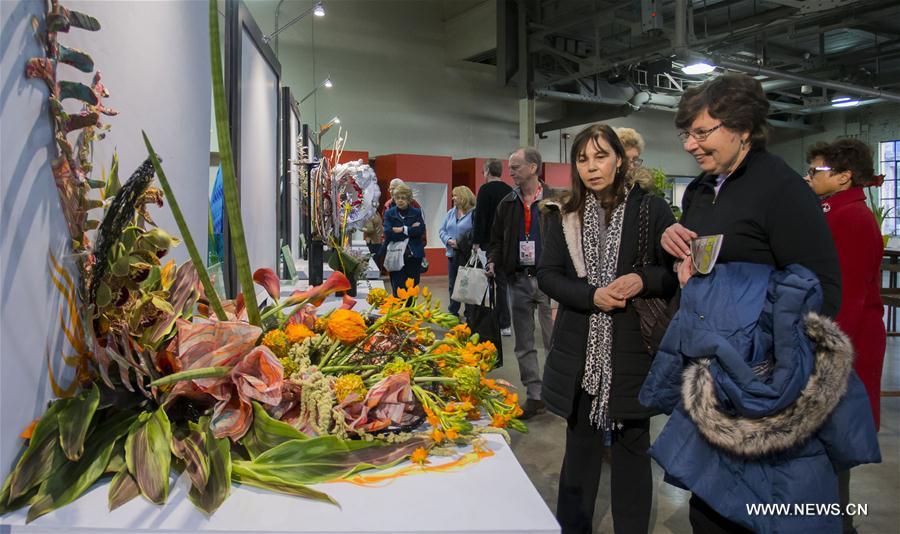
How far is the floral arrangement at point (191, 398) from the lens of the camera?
79 centimetres

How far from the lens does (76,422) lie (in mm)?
798

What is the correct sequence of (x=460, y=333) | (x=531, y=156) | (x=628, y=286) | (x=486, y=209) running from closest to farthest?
(x=460, y=333) < (x=628, y=286) < (x=531, y=156) < (x=486, y=209)

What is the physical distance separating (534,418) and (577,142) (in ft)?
7.08

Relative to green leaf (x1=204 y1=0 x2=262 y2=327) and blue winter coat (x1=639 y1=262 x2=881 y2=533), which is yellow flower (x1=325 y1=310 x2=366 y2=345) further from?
blue winter coat (x1=639 y1=262 x2=881 y2=533)

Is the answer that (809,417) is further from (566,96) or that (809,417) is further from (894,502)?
(566,96)

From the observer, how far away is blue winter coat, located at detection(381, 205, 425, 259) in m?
6.07

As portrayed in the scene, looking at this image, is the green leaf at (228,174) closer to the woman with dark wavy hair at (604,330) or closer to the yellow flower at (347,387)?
the yellow flower at (347,387)

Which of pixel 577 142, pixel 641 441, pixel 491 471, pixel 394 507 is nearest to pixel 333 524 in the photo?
pixel 394 507

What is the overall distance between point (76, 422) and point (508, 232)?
9.98 ft

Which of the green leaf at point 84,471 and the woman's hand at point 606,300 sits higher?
the woman's hand at point 606,300

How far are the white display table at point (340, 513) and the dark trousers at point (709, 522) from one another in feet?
2.65

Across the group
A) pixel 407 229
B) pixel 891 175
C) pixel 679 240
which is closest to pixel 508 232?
pixel 679 240

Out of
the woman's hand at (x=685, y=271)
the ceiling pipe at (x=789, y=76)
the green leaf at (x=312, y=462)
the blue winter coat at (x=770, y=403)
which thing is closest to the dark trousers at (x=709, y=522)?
the blue winter coat at (x=770, y=403)

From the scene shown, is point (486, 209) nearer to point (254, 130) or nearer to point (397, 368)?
point (254, 130)
